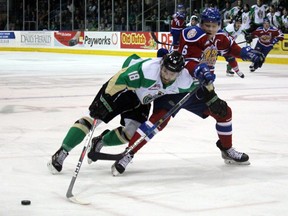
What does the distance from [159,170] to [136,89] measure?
0.62 m

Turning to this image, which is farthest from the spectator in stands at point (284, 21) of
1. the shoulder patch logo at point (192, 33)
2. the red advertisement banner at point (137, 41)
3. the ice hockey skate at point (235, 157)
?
the ice hockey skate at point (235, 157)

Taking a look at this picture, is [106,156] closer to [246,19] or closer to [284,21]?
[284,21]

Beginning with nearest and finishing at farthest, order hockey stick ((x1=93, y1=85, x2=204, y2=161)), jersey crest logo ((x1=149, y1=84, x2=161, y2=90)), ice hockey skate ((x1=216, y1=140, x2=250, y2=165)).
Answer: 1. jersey crest logo ((x1=149, y1=84, x2=161, y2=90))
2. hockey stick ((x1=93, y1=85, x2=204, y2=161))
3. ice hockey skate ((x1=216, y1=140, x2=250, y2=165))

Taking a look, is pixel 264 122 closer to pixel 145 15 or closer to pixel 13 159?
pixel 13 159

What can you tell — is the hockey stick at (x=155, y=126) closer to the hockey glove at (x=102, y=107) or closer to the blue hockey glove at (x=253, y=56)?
the hockey glove at (x=102, y=107)

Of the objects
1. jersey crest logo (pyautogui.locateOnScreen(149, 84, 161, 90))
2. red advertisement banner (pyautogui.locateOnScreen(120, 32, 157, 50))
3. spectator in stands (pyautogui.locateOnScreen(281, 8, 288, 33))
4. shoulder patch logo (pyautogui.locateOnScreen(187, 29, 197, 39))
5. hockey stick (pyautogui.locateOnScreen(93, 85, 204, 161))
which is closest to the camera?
jersey crest logo (pyautogui.locateOnScreen(149, 84, 161, 90))

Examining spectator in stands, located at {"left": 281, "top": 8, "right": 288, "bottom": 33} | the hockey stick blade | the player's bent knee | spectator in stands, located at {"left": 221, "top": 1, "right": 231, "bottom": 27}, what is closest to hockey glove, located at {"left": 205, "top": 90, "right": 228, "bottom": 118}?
the hockey stick blade

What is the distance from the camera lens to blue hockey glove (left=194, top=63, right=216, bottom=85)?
4716mm

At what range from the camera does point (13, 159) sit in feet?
17.5

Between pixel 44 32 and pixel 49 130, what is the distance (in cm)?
1917

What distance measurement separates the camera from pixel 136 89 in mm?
4770

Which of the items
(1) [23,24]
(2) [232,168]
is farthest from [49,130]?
(1) [23,24]

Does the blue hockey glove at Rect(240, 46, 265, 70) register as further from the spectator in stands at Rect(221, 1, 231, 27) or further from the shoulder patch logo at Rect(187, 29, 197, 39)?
the spectator in stands at Rect(221, 1, 231, 27)

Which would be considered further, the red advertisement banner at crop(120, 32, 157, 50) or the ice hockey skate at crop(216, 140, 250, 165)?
the red advertisement banner at crop(120, 32, 157, 50)
